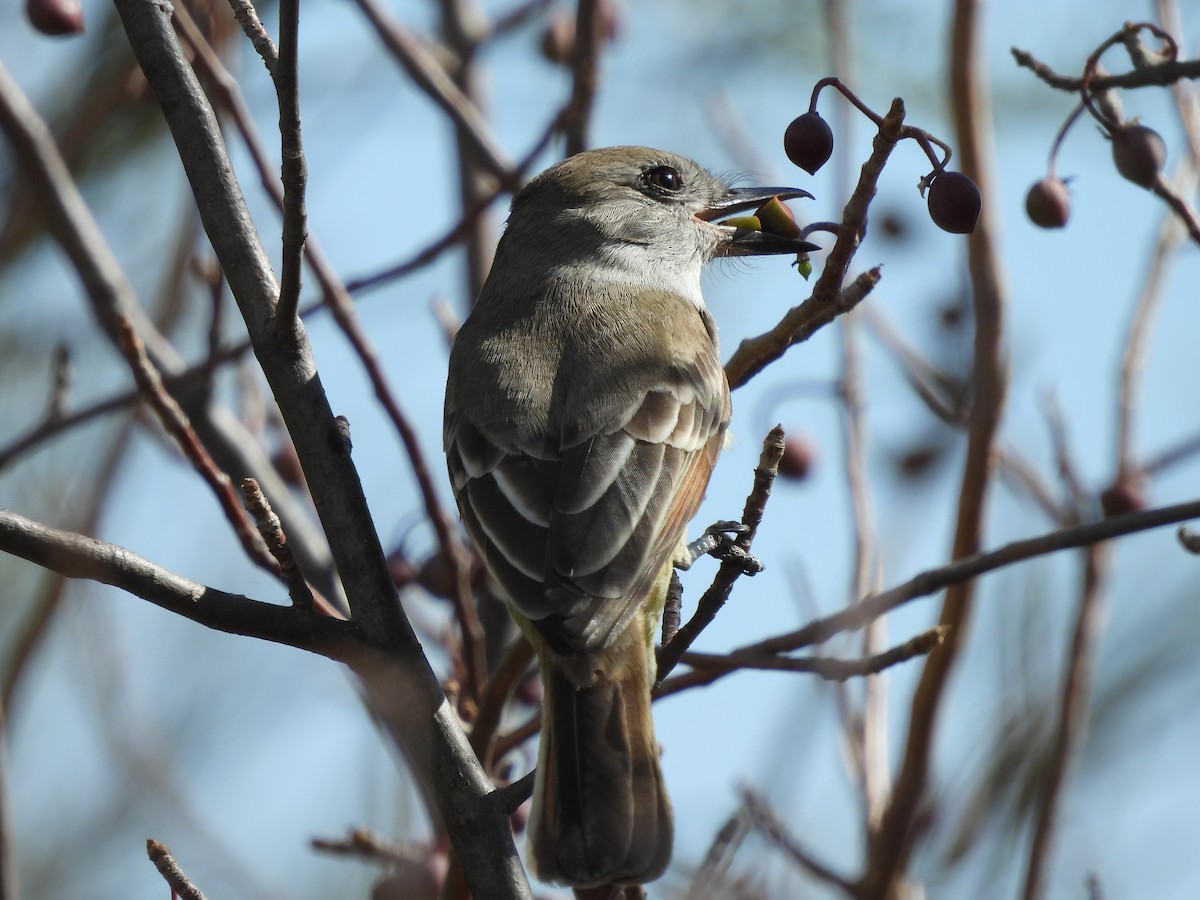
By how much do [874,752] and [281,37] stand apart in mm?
2668

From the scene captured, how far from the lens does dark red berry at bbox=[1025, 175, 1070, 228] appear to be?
3764 mm

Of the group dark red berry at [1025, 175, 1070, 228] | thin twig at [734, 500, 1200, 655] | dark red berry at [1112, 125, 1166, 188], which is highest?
dark red berry at [1025, 175, 1070, 228]

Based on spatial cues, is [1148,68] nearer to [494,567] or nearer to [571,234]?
[494,567]

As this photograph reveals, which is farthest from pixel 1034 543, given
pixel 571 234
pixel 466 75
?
pixel 466 75

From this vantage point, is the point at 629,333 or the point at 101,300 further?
the point at 101,300

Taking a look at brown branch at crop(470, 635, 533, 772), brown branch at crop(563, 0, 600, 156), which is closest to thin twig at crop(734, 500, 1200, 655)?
brown branch at crop(470, 635, 533, 772)

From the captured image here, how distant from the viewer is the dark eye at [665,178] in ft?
17.7

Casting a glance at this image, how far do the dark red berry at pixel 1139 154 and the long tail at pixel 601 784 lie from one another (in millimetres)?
1552

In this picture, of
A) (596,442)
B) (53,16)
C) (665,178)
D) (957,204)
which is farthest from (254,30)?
(665,178)

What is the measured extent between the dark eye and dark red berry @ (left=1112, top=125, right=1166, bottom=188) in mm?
2198

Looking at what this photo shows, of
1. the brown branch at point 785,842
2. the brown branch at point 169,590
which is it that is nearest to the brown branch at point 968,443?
the brown branch at point 785,842

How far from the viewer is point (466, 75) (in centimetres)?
624

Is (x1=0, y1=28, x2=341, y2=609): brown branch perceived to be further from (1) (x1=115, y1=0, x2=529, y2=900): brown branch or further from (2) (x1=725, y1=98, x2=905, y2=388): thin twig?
(2) (x1=725, y1=98, x2=905, y2=388): thin twig

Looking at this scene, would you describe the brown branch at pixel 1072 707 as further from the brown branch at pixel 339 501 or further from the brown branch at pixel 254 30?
the brown branch at pixel 254 30
